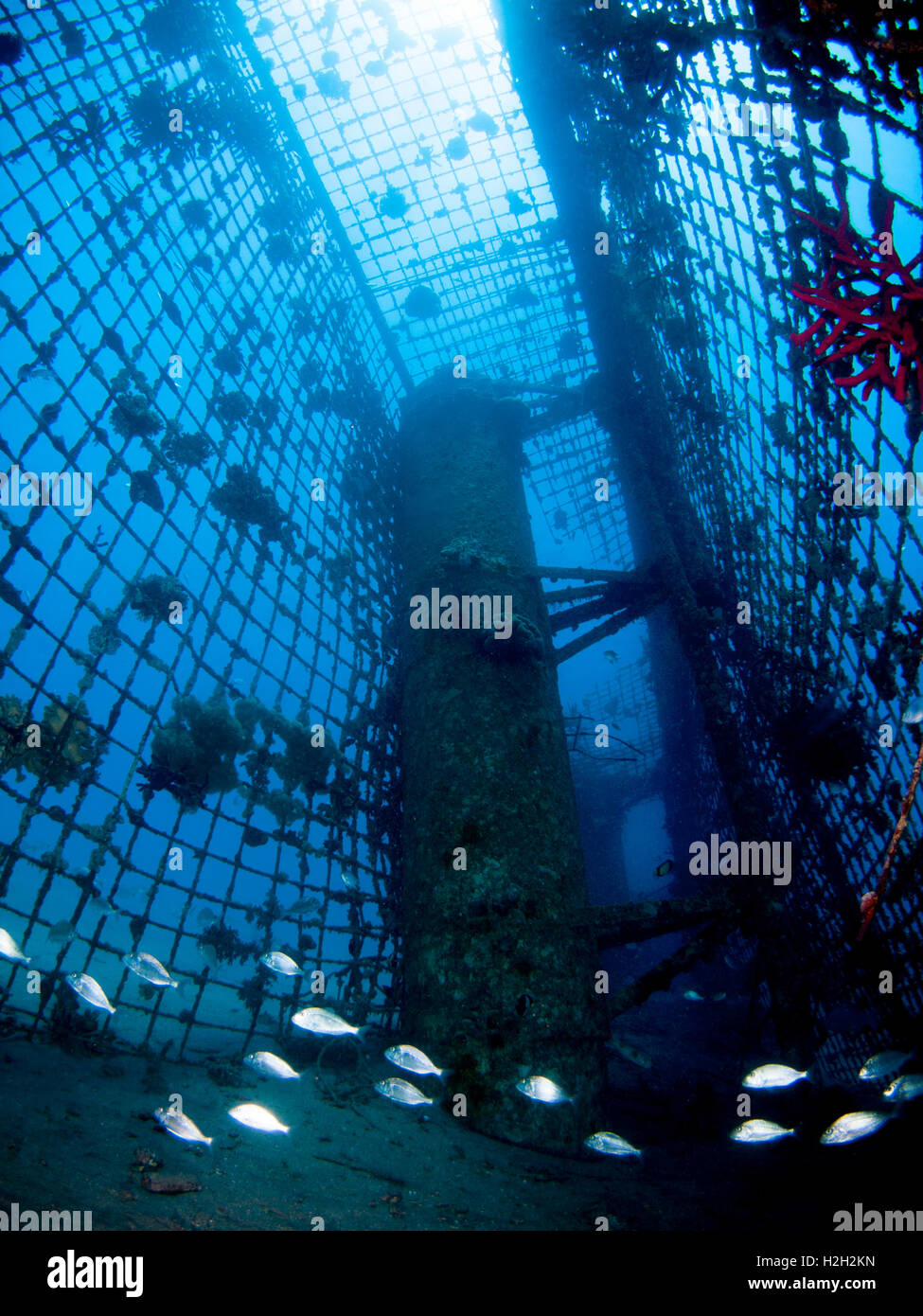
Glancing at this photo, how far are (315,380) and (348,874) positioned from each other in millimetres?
6001

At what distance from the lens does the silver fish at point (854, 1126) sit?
363cm

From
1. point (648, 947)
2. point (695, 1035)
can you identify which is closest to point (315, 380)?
point (695, 1035)

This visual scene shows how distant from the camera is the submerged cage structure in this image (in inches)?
158

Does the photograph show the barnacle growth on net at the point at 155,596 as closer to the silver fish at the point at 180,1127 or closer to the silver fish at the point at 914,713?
the silver fish at the point at 180,1127

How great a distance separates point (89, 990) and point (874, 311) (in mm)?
6090

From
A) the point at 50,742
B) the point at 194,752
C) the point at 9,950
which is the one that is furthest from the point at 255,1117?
the point at 50,742

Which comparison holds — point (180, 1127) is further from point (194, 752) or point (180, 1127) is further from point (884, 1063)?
point (884, 1063)

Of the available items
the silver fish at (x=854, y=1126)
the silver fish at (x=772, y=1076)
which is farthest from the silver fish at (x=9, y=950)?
the silver fish at (x=854, y=1126)

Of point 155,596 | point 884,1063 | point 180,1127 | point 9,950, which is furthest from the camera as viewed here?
point 155,596

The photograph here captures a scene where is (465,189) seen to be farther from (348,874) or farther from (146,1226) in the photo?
(146,1226)

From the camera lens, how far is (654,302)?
25.4ft

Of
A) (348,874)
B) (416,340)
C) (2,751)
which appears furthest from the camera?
(416,340)

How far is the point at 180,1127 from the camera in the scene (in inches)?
Result: 121
